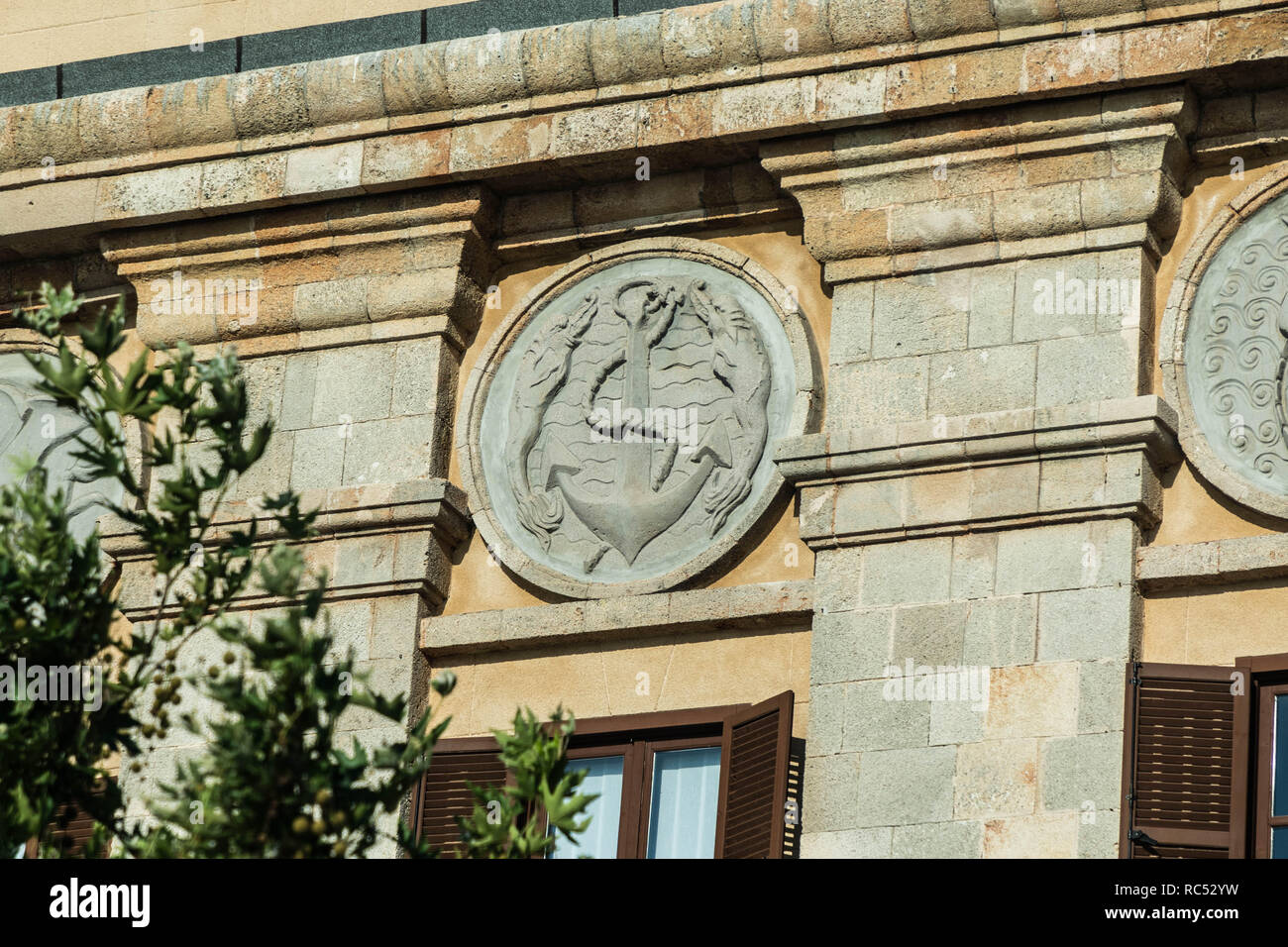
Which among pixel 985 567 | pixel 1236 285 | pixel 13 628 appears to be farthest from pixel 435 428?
pixel 13 628

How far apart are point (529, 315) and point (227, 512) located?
6.44ft

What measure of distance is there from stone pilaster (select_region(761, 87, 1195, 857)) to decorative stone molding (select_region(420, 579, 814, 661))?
0.28 metres

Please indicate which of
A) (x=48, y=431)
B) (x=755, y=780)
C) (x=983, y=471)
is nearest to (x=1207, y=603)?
(x=983, y=471)

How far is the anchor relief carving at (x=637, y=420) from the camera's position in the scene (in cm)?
1374

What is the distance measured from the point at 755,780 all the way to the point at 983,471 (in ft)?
6.14

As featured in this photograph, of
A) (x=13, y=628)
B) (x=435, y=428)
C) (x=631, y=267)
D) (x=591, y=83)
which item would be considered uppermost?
(x=591, y=83)

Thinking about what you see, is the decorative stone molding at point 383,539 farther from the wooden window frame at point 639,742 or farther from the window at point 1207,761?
the window at point 1207,761

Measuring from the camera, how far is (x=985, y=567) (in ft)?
41.9

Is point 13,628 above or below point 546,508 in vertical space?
below

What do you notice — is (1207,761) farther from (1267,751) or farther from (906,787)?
(906,787)

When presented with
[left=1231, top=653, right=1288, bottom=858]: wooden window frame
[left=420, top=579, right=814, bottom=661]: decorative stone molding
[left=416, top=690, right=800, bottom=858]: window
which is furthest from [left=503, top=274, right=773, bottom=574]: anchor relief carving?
[left=1231, top=653, right=1288, bottom=858]: wooden window frame

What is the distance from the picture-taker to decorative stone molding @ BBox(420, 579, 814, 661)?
13273 mm
